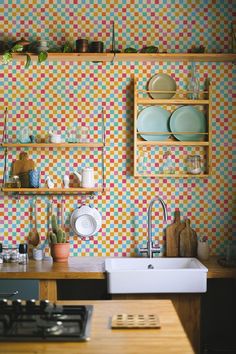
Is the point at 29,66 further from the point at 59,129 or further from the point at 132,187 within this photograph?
the point at 132,187

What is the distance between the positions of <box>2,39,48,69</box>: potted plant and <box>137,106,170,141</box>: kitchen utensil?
2.97 ft

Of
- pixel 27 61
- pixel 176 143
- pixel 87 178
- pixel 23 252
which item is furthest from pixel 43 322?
pixel 27 61

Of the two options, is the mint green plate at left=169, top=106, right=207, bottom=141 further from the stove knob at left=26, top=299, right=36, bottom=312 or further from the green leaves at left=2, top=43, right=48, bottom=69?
the stove knob at left=26, top=299, right=36, bottom=312

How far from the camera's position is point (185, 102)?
13.8 feet

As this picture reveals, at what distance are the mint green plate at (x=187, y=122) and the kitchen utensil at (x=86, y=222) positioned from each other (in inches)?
36.5

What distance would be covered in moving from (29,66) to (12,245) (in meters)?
1.46

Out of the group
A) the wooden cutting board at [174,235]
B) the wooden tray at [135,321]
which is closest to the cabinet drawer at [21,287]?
the wooden cutting board at [174,235]

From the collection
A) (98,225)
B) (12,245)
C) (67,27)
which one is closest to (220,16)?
(67,27)

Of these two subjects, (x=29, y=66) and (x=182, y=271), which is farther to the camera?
(x=29, y=66)

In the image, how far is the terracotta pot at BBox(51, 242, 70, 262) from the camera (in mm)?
3986

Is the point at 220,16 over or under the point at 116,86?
over

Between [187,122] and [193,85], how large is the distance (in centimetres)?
30

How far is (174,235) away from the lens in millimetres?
4246

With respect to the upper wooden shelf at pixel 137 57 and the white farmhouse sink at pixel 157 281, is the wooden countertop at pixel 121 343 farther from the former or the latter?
the upper wooden shelf at pixel 137 57
